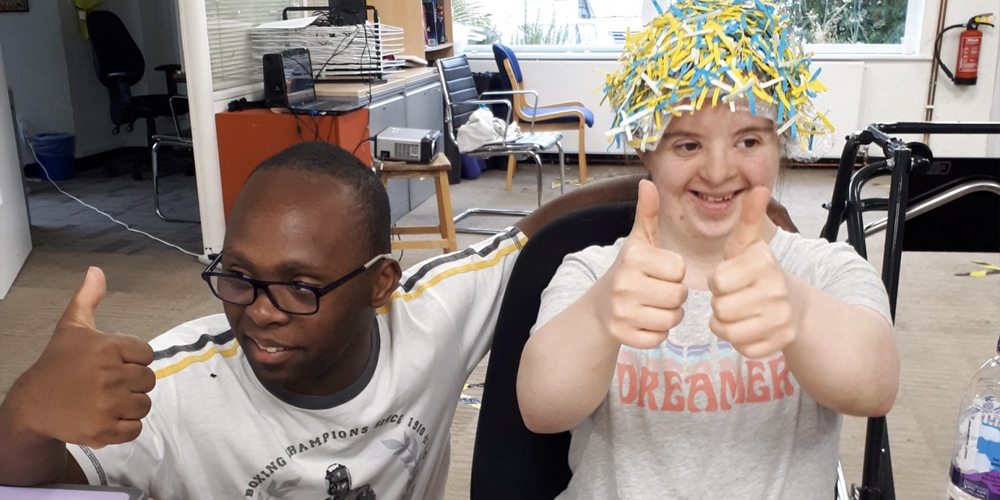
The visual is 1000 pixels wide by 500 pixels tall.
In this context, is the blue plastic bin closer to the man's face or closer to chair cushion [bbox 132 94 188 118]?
chair cushion [bbox 132 94 188 118]

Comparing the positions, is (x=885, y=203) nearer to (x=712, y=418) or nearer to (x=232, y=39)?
(x=712, y=418)

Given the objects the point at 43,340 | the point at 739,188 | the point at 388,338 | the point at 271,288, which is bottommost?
the point at 43,340

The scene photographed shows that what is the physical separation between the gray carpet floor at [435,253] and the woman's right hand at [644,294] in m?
0.55

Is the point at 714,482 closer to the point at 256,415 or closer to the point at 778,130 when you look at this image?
the point at 778,130

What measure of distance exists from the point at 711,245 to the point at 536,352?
11.3 inches

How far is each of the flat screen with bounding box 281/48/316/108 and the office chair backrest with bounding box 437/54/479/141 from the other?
2.95 ft

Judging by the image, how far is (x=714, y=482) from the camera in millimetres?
1028

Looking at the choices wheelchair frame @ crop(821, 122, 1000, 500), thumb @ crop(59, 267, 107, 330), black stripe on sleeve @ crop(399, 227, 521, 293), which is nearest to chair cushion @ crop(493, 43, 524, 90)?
wheelchair frame @ crop(821, 122, 1000, 500)

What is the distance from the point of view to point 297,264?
1045 mm

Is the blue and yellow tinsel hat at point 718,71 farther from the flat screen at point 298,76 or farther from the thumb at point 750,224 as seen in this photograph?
the flat screen at point 298,76

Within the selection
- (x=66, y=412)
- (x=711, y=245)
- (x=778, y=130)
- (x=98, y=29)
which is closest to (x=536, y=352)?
(x=711, y=245)

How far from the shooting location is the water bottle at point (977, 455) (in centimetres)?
90

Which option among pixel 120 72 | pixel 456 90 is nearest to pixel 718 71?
pixel 456 90

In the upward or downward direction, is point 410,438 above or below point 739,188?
below
